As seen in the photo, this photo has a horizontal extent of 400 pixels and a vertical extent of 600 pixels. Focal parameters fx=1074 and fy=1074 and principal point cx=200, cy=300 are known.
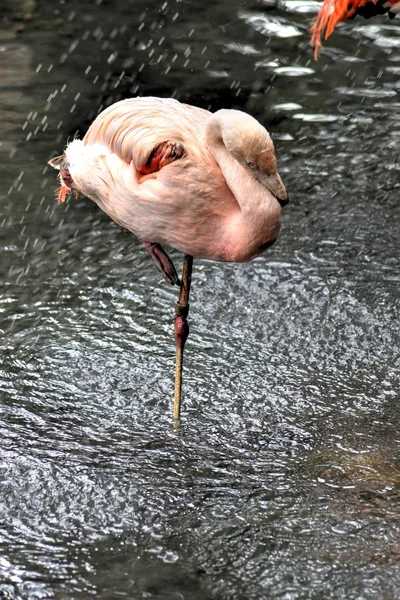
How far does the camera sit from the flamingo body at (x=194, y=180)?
417 centimetres

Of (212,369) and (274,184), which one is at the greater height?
(274,184)

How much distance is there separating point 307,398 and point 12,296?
1.82 meters

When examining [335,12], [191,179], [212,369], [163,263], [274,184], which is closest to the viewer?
[274,184]

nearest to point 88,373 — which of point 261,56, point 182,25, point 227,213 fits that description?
point 227,213

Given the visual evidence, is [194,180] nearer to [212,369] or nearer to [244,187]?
[244,187]

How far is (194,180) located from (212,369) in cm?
134

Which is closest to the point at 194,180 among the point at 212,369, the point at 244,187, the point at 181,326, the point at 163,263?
the point at 244,187

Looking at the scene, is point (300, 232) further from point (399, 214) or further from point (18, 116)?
point (18, 116)

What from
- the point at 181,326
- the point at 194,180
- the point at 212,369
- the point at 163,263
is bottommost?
the point at 212,369

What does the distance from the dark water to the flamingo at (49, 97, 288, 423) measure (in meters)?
0.87

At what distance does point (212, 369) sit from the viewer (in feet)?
17.5

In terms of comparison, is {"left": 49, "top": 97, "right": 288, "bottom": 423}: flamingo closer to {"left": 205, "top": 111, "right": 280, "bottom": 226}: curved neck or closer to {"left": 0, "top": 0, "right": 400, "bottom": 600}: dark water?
{"left": 205, "top": 111, "right": 280, "bottom": 226}: curved neck

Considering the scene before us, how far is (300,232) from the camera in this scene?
6.69 m

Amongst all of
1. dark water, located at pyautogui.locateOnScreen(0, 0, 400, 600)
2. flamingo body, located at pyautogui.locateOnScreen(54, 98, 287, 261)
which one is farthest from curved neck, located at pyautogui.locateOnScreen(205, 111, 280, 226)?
dark water, located at pyautogui.locateOnScreen(0, 0, 400, 600)
